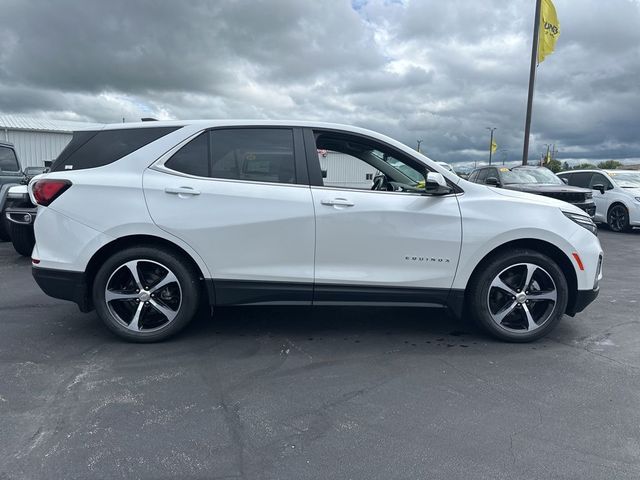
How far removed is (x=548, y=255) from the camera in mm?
3861

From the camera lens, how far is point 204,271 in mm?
3641

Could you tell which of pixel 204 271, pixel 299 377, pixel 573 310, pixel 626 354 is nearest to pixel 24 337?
pixel 204 271

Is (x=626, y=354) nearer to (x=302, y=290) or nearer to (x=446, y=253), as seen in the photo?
(x=446, y=253)

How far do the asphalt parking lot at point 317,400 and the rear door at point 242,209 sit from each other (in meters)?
0.59

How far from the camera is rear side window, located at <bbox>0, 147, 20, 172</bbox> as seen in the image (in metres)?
8.52

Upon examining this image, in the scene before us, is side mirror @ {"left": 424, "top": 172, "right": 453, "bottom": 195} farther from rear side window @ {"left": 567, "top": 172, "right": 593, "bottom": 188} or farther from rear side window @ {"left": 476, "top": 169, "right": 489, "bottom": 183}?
rear side window @ {"left": 567, "top": 172, "right": 593, "bottom": 188}

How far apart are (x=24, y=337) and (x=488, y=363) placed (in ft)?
12.7

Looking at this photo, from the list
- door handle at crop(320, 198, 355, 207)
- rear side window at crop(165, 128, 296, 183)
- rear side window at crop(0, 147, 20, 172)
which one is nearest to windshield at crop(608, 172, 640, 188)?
door handle at crop(320, 198, 355, 207)

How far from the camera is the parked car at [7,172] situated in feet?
25.4

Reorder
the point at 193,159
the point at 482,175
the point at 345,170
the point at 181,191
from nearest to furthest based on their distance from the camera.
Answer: the point at 181,191, the point at 193,159, the point at 345,170, the point at 482,175

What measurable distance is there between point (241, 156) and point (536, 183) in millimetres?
8966

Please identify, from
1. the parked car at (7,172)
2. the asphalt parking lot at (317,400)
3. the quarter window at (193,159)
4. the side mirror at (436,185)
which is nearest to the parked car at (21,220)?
the parked car at (7,172)

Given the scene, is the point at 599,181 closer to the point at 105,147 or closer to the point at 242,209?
the point at 242,209

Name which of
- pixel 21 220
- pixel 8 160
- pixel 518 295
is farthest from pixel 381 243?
pixel 8 160
